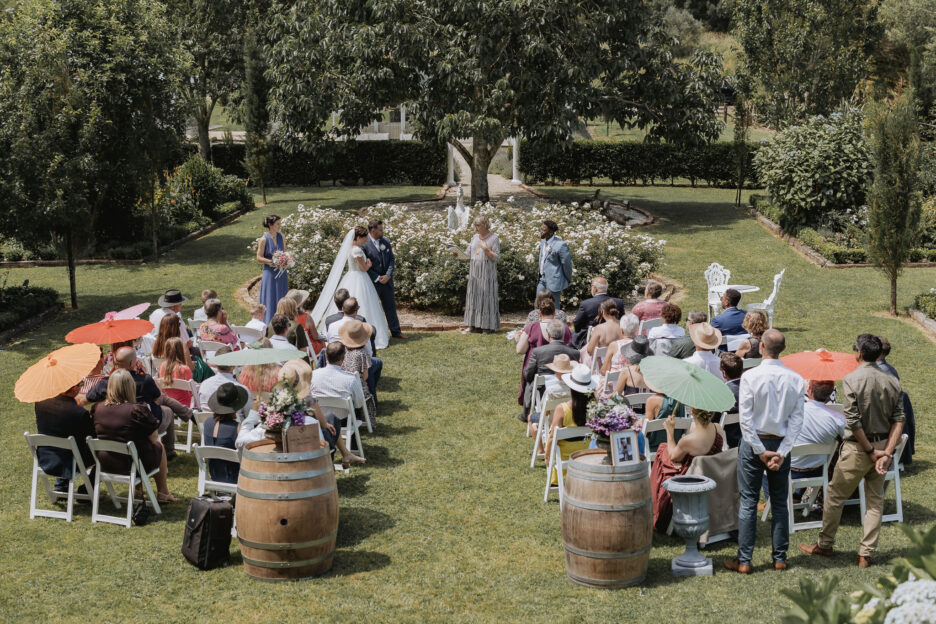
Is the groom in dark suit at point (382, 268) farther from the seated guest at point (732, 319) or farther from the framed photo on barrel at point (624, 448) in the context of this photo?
the framed photo on barrel at point (624, 448)

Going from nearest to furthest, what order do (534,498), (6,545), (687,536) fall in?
(687,536), (6,545), (534,498)

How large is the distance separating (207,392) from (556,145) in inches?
678

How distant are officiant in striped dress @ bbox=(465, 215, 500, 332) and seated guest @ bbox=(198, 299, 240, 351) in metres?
4.82

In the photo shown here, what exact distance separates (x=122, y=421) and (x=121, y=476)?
479 millimetres

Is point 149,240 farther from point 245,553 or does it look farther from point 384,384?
point 245,553

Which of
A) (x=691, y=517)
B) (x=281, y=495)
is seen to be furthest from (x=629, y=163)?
(x=281, y=495)

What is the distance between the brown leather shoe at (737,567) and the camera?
689 centimetres

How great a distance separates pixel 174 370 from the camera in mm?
9797

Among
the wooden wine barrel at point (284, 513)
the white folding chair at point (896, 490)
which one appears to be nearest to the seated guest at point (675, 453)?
the white folding chair at point (896, 490)

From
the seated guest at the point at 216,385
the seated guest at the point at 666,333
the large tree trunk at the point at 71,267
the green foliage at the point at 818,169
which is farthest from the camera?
the green foliage at the point at 818,169

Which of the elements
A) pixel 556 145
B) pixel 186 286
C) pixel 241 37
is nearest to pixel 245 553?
pixel 186 286

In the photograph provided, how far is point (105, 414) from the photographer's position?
25.6ft

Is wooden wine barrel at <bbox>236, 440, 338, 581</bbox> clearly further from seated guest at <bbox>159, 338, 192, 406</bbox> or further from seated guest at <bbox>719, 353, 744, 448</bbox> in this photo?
seated guest at <bbox>719, 353, 744, 448</bbox>

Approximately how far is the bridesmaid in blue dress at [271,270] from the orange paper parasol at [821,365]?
27.4 feet
